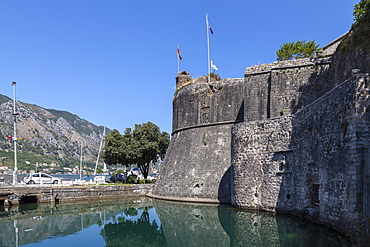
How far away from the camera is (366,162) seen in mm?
9414

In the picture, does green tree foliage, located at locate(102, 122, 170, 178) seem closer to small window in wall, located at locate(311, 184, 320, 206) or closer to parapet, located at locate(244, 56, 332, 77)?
parapet, located at locate(244, 56, 332, 77)

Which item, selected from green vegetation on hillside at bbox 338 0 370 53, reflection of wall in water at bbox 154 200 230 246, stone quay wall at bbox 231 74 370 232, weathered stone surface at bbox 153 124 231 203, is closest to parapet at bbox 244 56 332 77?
green vegetation on hillside at bbox 338 0 370 53

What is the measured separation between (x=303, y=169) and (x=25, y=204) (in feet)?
71.7

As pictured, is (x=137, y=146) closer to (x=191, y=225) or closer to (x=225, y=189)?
(x=225, y=189)

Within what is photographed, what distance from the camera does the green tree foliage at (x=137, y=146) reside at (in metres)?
34.1

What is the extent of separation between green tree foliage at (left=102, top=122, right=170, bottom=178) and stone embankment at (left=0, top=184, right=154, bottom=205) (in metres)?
5.69

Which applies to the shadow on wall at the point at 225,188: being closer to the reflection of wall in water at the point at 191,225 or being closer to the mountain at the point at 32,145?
the reflection of wall in water at the point at 191,225

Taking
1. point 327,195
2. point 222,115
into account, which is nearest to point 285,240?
point 327,195

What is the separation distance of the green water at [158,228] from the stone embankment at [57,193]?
2520 millimetres

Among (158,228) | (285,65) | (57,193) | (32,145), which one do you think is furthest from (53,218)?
(32,145)

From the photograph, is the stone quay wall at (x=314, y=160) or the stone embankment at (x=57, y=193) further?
the stone embankment at (x=57, y=193)

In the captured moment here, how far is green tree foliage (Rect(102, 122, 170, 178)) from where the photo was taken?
3409 centimetres

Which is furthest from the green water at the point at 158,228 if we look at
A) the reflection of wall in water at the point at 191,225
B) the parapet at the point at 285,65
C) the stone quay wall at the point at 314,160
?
the parapet at the point at 285,65

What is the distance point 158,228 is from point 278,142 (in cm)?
773
